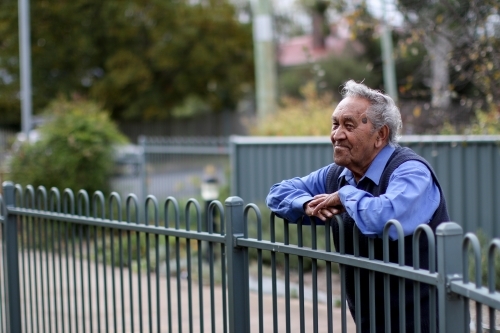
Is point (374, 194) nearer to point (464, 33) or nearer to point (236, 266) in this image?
point (236, 266)

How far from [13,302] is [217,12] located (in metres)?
26.6

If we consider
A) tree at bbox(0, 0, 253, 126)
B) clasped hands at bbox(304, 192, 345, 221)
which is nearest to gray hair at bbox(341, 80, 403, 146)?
clasped hands at bbox(304, 192, 345, 221)

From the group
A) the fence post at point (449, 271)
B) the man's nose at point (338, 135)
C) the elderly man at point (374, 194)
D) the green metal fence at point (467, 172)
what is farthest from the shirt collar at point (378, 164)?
the green metal fence at point (467, 172)

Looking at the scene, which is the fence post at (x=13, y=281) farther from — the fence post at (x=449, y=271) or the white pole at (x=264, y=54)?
the white pole at (x=264, y=54)

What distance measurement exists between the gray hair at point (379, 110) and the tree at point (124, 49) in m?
26.7

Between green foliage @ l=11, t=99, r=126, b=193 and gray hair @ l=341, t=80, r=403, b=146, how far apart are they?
28.5 ft

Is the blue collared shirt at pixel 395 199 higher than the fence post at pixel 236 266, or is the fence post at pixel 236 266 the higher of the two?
the blue collared shirt at pixel 395 199

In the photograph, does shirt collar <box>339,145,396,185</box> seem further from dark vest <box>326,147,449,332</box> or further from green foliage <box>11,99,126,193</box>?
green foliage <box>11,99,126,193</box>

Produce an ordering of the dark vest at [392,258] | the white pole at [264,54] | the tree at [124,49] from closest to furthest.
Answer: the dark vest at [392,258]
the white pole at [264,54]
the tree at [124,49]

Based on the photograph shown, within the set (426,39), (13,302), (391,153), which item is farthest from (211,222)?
(426,39)

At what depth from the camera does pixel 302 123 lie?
422 inches

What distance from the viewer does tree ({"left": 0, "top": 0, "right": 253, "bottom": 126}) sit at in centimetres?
2889

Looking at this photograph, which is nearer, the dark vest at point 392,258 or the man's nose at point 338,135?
the dark vest at point 392,258

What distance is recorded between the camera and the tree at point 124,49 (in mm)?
28891
